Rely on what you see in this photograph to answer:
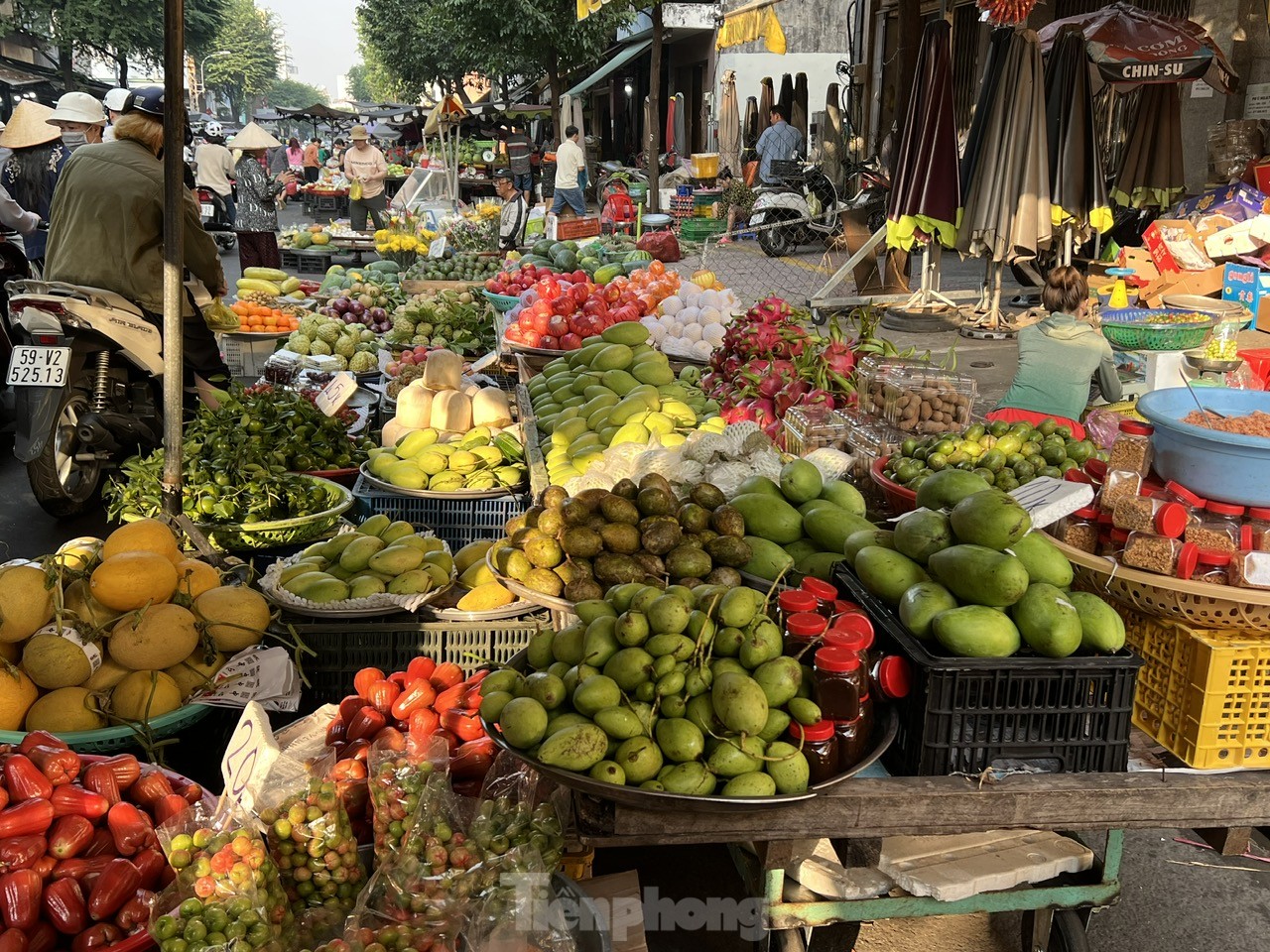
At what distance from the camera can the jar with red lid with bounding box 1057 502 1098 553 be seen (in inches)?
99.8

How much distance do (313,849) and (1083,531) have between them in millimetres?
1940

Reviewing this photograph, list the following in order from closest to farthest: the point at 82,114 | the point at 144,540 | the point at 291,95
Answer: the point at 144,540, the point at 82,114, the point at 291,95

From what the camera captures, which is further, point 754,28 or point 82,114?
point 754,28

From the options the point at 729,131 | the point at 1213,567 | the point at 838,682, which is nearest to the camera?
the point at 838,682

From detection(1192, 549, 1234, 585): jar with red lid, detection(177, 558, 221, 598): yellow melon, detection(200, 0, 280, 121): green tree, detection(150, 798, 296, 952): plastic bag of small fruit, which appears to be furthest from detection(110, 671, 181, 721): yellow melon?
detection(200, 0, 280, 121): green tree

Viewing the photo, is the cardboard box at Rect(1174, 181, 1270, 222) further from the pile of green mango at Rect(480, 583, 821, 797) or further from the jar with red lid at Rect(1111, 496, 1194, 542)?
the pile of green mango at Rect(480, 583, 821, 797)

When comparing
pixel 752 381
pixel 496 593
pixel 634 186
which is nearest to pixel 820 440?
pixel 752 381

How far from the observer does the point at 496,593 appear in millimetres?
3430

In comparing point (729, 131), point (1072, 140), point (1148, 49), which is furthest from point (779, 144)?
point (1148, 49)

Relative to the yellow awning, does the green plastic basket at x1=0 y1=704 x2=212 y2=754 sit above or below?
below

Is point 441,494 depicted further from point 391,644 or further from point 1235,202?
point 1235,202

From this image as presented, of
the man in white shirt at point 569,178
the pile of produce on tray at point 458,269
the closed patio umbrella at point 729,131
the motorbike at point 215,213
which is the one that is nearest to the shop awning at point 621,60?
the closed patio umbrella at point 729,131

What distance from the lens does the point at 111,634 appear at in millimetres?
3000

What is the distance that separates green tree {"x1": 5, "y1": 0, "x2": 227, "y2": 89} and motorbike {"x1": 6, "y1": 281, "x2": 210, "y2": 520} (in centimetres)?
3985
